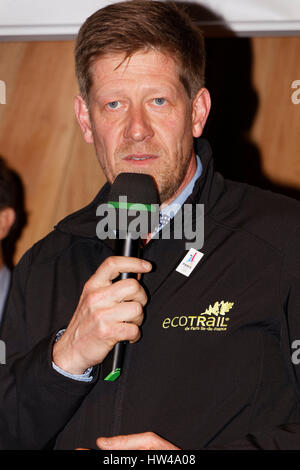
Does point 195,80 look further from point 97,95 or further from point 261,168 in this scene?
point 261,168

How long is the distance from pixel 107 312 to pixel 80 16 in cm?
165

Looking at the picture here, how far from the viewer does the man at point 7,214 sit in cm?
291

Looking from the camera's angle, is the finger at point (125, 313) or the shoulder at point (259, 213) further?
the shoulder at point (259, 213)

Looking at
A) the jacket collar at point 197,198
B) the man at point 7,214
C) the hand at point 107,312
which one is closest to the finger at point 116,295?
the hand at point 107,312

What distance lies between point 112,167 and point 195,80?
0.36 m

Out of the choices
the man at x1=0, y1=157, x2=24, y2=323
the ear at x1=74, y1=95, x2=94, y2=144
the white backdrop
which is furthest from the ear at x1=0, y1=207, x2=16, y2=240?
the ear at x1=74, y1=95, x2=94, y2=144

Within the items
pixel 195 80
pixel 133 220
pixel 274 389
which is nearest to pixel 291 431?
pixel 274 389

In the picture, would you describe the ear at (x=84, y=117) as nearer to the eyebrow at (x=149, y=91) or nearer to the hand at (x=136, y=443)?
the eyebrow at (x=149, y=91)

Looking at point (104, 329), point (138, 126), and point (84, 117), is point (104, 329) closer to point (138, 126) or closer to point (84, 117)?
point (138, 126)

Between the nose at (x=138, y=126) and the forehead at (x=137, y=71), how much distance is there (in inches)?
2.8

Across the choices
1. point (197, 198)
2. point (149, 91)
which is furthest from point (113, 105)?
point (197, 198)

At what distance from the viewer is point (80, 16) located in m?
2.52

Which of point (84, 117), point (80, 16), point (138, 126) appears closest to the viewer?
point (138, 126)

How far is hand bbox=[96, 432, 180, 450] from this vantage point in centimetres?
127
